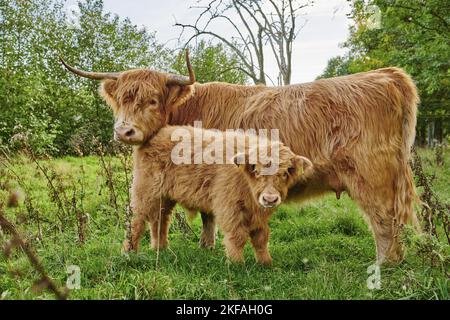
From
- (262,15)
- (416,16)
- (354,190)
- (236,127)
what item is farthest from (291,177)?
(416,16)

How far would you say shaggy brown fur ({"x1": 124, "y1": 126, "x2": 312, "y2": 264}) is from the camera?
3.79 metres

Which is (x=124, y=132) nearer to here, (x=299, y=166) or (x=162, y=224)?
(x=162, y=224)

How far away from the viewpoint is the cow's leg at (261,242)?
402 cm

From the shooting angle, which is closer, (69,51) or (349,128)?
A: (349,128)

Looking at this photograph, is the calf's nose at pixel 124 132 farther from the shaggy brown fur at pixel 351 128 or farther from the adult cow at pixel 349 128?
the shaggy brown fur at pixel 351 128

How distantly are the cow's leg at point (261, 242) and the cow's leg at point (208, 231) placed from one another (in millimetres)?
934

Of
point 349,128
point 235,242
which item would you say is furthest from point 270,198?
point 349,128

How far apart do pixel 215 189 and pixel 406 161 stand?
179 cm

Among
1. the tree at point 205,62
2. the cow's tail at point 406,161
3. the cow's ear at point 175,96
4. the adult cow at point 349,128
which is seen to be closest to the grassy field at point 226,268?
the cow's tail at point 406,161

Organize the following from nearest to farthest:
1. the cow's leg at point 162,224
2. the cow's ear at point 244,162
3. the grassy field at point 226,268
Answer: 1. the grassy field at point 226,268
2. the cow's ear at point 244,162
3. the cow's leg at point 162,224

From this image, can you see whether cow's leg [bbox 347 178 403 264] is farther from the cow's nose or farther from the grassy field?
the cow's nose

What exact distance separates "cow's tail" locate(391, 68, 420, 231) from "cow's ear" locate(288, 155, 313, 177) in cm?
102

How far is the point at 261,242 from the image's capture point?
4031mm

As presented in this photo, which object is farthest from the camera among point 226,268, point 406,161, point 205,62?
point 205,62
